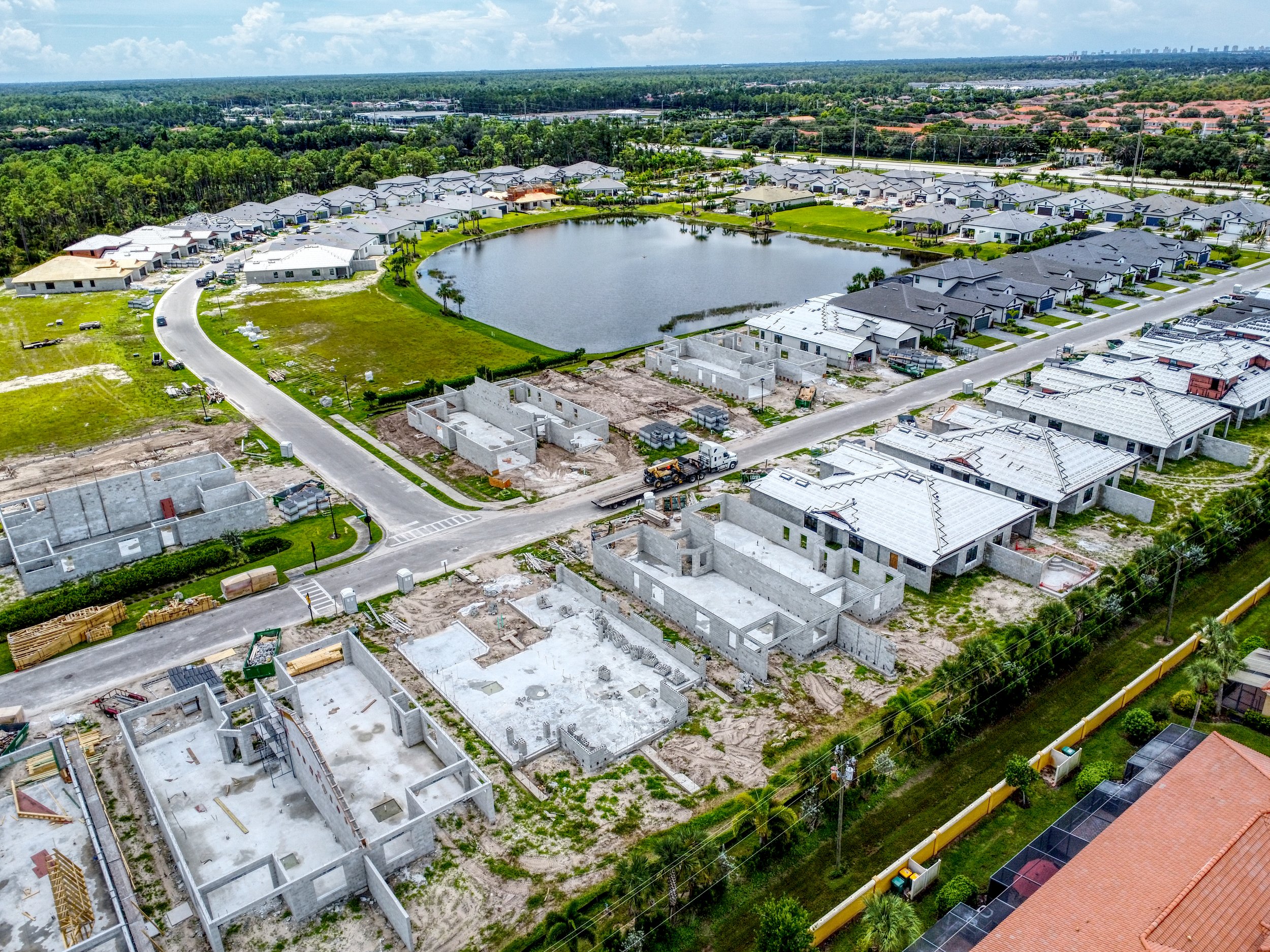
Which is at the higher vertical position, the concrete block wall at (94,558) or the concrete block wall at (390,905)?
the concrete block wall at (94,558)

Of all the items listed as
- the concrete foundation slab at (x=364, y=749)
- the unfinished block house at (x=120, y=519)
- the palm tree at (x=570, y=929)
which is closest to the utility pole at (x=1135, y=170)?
the unfinished block house at (x=120, y=519)

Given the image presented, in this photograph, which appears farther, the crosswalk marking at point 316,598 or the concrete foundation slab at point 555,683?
the crosswalk marking at point 316,598

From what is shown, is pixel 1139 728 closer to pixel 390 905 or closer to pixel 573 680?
pixel 573 680

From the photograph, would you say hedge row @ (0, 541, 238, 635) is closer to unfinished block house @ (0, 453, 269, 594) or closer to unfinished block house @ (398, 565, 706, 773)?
unfinished block house @ (0, 453, 269, 594)

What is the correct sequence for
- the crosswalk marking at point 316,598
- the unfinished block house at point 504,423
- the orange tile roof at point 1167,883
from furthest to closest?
the unfinished block house at point 504,423, the crosswalk marking at point 316,598, the orange tile roof at point 1167,883

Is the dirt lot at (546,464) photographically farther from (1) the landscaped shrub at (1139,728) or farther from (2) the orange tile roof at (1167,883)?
(2) the orange tile roof at (1167,883)

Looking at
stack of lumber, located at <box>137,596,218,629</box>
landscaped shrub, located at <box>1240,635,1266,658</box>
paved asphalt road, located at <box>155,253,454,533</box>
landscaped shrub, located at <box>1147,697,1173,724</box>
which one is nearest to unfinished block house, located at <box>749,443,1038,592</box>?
landscaped shrub, located at <box>1240,635,1266,658</box>

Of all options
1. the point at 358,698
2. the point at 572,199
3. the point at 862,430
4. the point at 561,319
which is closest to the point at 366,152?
the point at 572,199

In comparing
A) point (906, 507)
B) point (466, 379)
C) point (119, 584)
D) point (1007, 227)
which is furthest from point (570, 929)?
point (1007, 227)
